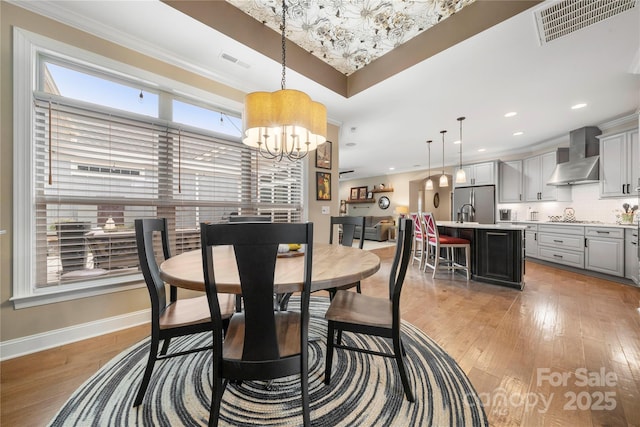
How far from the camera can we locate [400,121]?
150 inches

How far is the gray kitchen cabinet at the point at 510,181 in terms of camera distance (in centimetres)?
527

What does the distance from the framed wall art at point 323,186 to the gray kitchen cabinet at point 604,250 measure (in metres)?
4.19

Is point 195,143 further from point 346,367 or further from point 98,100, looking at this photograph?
point 346,367

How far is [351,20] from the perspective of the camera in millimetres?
2090

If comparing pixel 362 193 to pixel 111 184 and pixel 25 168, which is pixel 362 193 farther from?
pixel 25 168

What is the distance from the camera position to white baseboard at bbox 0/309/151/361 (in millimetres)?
1592

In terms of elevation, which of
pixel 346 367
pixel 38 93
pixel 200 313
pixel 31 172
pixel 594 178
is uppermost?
pixel 38 93

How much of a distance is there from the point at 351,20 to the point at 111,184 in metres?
2.60

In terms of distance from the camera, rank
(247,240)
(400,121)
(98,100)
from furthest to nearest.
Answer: (400,121) → (98,100) → (247,240)

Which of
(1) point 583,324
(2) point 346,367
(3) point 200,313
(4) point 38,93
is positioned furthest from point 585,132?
(4) point 38,93

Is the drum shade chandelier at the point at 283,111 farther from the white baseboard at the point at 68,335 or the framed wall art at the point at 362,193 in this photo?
the framed wall art at the point at 362,193

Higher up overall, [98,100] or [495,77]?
[495,77]

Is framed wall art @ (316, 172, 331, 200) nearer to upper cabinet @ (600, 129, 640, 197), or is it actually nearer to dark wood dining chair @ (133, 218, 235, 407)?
dark wood dining chair @ (133, 218, 235, 407)

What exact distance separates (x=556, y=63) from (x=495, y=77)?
19.4 inches
